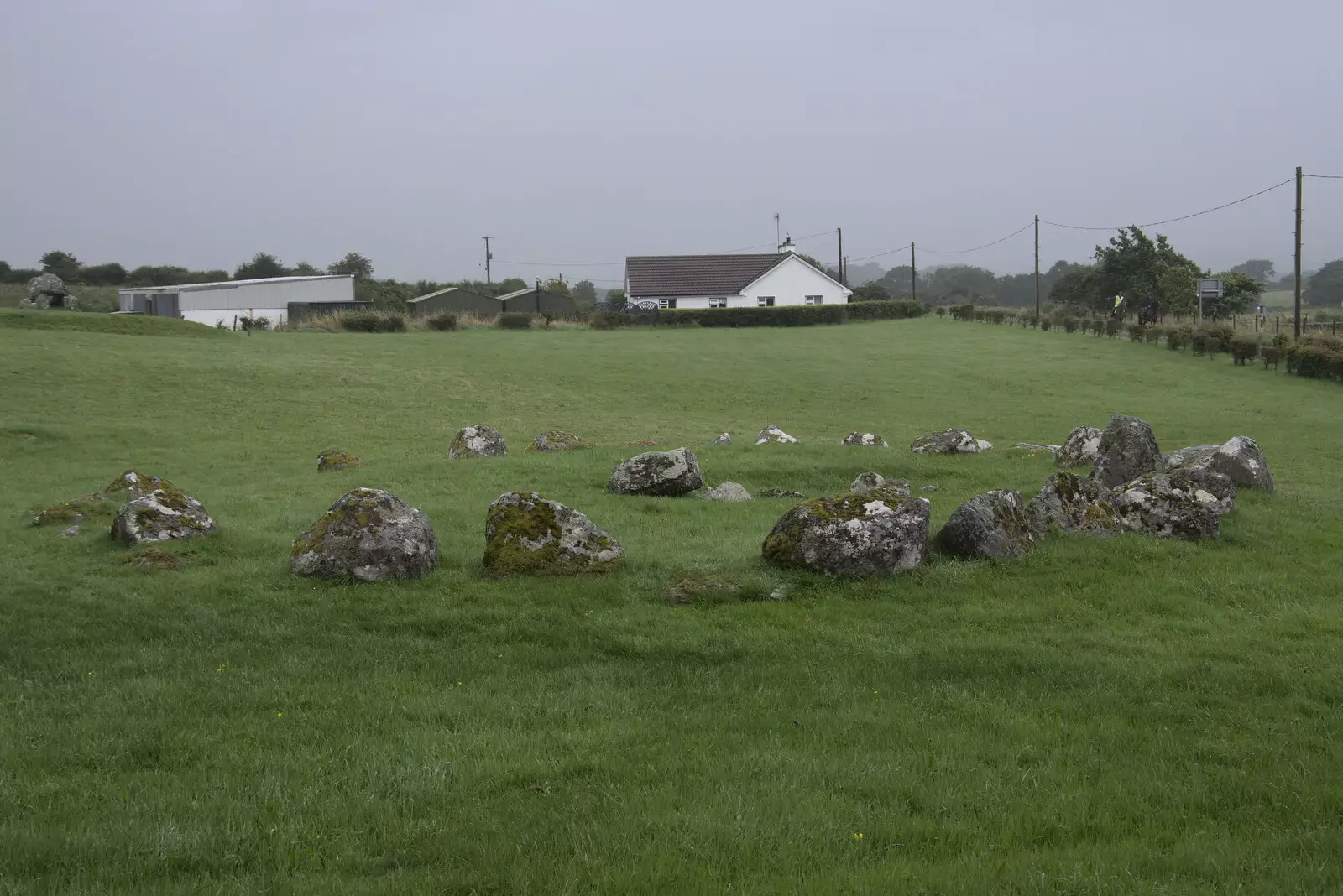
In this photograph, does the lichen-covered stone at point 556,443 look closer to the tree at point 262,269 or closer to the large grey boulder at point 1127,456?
the large grey boulder at point 1127,456

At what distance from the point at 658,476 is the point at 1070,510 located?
610 centimetres

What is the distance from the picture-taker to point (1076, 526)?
12211 mm

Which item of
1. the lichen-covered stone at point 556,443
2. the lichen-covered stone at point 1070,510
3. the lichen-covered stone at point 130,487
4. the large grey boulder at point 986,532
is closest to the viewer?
the large grey boulder at point 986,532

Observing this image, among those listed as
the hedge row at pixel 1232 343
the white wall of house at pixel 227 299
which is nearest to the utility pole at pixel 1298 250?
the hedge row at pixel 1232 343

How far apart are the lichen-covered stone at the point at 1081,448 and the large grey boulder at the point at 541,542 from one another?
38.3 feet

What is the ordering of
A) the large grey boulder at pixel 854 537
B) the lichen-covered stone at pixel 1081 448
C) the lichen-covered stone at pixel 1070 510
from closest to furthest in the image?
the large grey boulder at pixel 854 537 < the lichen-covered stone at pixel 1070 510 < the lichen-covered stone at pixel 1081 448

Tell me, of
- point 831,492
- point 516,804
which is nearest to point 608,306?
point 831,492

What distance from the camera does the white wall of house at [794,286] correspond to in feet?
310

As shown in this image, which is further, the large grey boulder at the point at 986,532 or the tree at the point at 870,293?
the tree at the point at 870,293

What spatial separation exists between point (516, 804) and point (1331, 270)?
7227 inches

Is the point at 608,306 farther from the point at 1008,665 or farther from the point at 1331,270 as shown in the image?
the point at 1331,270

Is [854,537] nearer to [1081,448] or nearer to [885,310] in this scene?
[1081,448]

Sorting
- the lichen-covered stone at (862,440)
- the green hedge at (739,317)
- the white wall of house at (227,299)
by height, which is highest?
the white wall of house at (227,299)

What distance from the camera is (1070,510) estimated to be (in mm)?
12297
